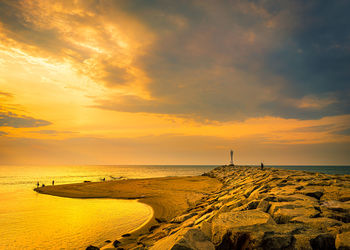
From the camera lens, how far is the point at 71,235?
6.58 metres

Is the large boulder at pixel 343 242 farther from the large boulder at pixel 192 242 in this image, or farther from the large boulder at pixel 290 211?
the large boulder at pixel 192 242

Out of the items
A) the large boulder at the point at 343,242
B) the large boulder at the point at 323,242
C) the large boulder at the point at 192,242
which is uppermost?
the large boulder at the point at 343,242

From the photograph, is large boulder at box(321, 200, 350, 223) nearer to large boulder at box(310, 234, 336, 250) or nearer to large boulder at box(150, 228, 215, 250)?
large boulder at box(310, 234, 336, 250)

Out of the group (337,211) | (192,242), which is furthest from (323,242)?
(192,242)

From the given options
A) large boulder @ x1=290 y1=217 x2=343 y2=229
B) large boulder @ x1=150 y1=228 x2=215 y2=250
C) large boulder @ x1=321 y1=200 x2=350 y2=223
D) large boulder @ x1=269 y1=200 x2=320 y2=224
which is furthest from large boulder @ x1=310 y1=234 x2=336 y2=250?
large boulder @ x1=150 y1=228 x2=215 y2=250

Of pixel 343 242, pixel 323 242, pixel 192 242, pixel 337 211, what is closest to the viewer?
pixel 343 242

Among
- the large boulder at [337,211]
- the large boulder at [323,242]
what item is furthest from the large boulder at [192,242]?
the large boulder at [337,211]

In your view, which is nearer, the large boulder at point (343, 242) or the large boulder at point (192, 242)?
the large boulder at point (343, 242)

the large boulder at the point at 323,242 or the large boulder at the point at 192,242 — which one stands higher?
the large boulder at the point at 323,242

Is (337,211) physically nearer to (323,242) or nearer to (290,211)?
(290,211)

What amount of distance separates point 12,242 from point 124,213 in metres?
4.55

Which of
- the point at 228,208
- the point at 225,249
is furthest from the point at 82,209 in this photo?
the point at 225,249

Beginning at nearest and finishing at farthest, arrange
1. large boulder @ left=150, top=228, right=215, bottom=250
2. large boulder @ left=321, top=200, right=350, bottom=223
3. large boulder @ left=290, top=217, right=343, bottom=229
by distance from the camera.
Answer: large boulder @ left=150, top=228, right=215, bottom=250, large boulder @ left=290, top=217, right=343, bottom=229, large boulder @ left=321, top=200, right=350, bottom=223

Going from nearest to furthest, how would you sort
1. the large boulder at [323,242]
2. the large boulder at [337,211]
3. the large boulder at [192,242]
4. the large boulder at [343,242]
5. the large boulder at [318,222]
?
the large boulder at [343,242] → the large boulder at [323,242] → the large boulder at [192,242] → the large boulder at [318,222] → the large boulder at [337,211]
